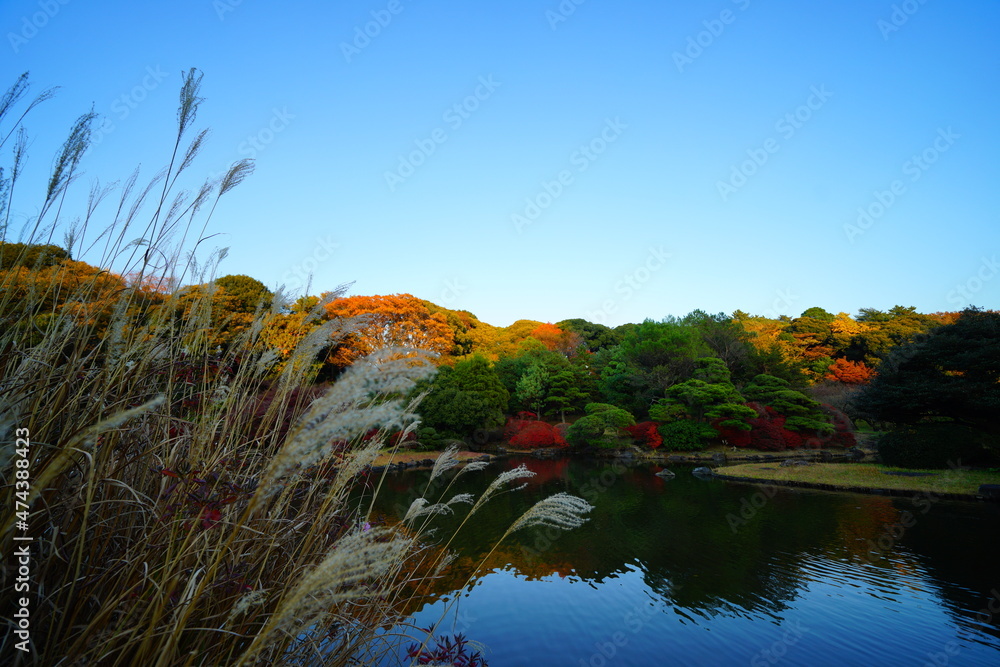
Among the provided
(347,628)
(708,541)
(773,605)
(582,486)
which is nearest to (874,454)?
(582,486)

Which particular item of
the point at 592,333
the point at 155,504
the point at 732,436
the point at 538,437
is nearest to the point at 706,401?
the point at 732,436

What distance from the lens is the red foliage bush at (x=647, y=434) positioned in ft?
77.8

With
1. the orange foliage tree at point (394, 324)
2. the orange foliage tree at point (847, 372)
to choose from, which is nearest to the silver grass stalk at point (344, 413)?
the orange foliage tree at point (394, 324)

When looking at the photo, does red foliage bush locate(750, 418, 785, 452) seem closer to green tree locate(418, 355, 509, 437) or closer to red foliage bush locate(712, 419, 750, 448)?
red foliage bush locate(712, 419, 750, 448)

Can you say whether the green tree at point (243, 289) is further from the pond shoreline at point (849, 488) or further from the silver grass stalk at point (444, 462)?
the pond shoreline at point (849, 488)

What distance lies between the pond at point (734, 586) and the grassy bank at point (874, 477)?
90cm

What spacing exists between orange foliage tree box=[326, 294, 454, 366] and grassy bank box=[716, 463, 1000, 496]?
1611 centimetres

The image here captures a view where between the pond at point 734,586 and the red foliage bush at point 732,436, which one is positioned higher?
the red foliage bush at point 732,436

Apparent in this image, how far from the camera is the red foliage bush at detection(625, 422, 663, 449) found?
77.8 feet

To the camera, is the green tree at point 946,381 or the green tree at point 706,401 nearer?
the green tree at point 946,381

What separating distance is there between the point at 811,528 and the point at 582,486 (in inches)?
264

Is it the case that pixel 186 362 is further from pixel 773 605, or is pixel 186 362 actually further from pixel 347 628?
pixel 773 605

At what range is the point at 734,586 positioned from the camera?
7.17m

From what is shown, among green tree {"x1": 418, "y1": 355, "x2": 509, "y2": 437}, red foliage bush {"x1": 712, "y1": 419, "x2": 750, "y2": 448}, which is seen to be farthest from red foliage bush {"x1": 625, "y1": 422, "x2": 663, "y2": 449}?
green tree {"x1": 418, "y1": 355, "x2": 509, "y2": 437}
